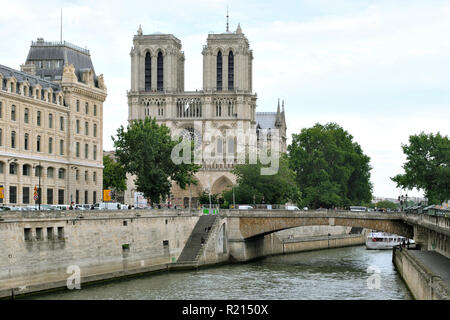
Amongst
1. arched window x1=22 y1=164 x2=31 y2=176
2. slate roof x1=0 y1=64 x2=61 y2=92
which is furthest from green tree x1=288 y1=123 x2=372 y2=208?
arched window x1=22 y1=164 x2=31 y2=176

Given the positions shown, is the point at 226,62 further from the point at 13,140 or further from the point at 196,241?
the point at 13,140

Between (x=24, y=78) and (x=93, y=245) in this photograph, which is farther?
(x=24, y=78)

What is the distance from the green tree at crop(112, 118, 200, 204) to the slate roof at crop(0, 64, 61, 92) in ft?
35.3

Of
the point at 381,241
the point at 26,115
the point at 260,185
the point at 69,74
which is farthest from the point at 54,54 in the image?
the point at 381,241

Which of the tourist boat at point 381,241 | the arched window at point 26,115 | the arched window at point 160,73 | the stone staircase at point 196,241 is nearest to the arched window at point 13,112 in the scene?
the arched window at point 26,115

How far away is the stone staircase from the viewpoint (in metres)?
71.0

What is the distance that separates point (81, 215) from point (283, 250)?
3905 centimetres

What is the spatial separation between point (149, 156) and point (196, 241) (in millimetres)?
15525

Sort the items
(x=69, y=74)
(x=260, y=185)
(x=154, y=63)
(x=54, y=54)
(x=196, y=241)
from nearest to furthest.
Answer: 1. (x=196, y=241)
2. (x=69, y=74)
3. (x=54, y=54)
4. (x=260, y=185)
5. (x=154, y=63)

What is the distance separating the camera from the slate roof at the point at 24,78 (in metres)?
72.2

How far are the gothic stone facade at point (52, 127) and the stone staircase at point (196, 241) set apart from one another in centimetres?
1314

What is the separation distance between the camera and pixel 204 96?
469 feet

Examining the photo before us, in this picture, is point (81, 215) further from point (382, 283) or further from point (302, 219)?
point (302, 219)

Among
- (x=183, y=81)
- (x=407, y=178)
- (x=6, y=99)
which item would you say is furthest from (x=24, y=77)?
(x=183, y=81)
